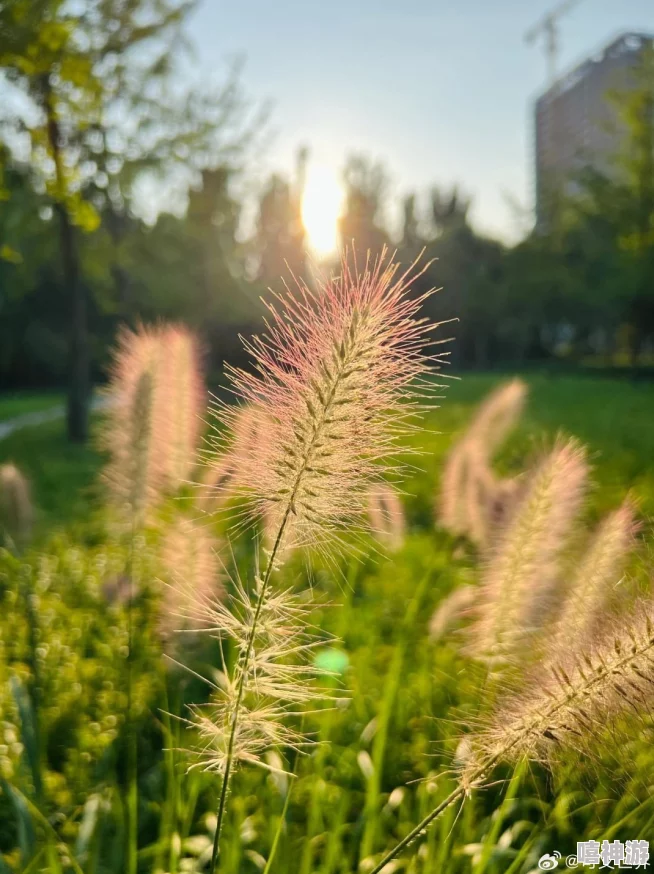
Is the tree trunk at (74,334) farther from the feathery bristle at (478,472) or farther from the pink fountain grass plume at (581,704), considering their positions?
the pink fountain grass plume at (581,704)

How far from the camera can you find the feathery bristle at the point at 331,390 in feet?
3.26

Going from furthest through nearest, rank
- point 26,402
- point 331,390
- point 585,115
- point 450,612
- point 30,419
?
point 26,402 → point 585,115 → point 30,419 → point 450,612 → point 331,390

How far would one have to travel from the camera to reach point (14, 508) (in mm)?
2055

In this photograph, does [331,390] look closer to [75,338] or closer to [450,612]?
[450,612]

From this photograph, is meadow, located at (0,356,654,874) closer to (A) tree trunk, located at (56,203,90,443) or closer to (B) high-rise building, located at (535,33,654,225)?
(A) tree trunk, located at (56,203,90,443)

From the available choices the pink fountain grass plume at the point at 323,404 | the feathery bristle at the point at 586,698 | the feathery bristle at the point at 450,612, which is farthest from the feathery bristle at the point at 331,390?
the feathery bristle at the point at 450,612

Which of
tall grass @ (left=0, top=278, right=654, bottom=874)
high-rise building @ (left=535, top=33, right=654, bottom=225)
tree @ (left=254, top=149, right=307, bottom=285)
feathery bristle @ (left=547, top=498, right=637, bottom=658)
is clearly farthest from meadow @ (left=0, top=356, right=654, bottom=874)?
tree @ (left=254, top=149, right=307, bottom=285)

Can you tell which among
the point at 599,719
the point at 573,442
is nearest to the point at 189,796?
the point at 599,719

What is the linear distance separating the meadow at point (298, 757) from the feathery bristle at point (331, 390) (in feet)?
0.33

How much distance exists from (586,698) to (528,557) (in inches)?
19.6

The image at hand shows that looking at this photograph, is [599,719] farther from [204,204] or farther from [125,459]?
[204,204]

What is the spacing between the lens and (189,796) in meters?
1.62

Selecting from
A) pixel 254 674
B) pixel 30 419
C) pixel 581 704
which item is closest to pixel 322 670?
pixel 254 674

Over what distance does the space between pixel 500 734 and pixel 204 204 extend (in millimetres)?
15065
